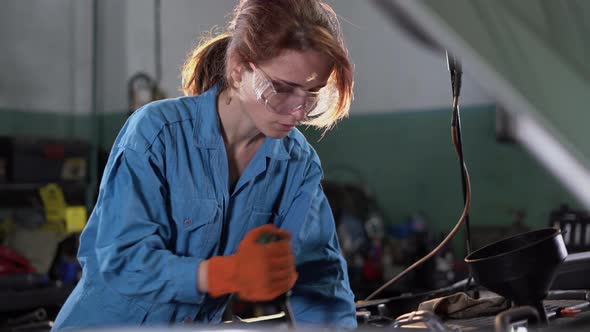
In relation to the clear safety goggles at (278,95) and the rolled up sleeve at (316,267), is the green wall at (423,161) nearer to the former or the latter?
the rolled up sleeve at (316,267)

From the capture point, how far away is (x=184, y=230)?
125 centimetres

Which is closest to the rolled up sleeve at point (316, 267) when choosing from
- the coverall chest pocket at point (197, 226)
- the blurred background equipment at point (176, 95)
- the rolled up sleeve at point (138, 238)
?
the coverall chest pocket at point (197, 226)

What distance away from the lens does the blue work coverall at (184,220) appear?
1.08 meters

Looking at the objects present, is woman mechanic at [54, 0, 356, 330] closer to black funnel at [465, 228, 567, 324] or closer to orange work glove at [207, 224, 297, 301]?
orange work glove at [207, 224, 297, 301]

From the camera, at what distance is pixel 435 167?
15.3ft

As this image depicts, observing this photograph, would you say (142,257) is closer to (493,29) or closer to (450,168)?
(493,29)

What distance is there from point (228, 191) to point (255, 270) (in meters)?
0.37

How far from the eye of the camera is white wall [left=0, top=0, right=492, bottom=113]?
426cm

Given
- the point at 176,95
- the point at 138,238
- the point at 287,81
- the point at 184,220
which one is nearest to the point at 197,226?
the point at 184,220

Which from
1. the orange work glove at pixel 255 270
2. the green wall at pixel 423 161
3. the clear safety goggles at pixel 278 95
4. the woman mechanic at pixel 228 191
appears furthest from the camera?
the green wall at pixel 423 161

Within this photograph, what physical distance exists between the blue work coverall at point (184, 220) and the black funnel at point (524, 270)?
28 centimetres

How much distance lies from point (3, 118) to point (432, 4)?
158 inches

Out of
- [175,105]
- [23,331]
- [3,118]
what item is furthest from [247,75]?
[3,118]

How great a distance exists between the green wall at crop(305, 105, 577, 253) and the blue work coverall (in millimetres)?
3052
